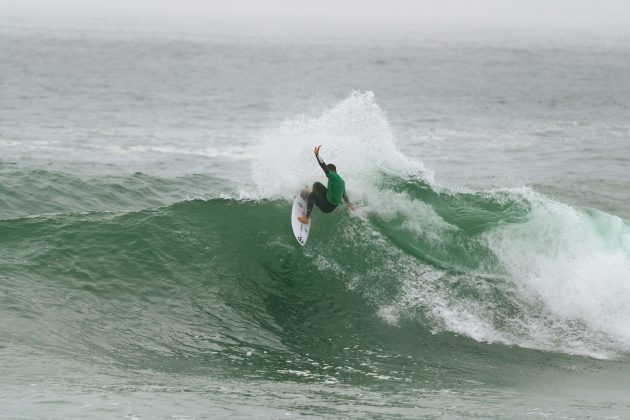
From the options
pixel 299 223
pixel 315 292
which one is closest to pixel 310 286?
pixel 315 292

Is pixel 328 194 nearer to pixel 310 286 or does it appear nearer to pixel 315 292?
pixel 310 286

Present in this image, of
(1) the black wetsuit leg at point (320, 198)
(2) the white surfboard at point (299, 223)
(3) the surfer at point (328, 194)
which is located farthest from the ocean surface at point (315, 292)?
(1) the black wetsuit leg at point (320, 198)

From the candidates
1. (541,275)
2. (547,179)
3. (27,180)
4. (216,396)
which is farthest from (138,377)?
(547,179)

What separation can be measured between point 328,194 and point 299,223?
0.83m

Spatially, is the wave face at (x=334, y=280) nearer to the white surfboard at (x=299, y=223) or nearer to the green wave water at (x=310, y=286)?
the green wave water at (x=310, y=286)

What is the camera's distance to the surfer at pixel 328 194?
14.7m

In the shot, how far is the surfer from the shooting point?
1473cm

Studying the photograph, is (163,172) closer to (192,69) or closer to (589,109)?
(589,109)

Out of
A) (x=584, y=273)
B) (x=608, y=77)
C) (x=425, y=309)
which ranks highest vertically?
(x=608, y=77)

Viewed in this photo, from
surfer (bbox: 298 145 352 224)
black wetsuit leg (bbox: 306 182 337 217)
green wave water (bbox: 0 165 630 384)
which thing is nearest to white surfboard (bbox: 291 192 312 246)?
surfer (bbox: 298 145 352 224)

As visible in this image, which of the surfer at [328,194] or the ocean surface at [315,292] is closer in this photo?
the ocean surface at [315,292]

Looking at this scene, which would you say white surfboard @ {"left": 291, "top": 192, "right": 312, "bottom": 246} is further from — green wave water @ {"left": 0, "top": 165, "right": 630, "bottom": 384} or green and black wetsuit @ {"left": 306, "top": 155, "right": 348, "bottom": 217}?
green wave water @ {"left": 0, "top": 165, "right": 630, "bottom": 384}

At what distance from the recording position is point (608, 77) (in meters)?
66.9

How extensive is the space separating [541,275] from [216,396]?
7.10 metres
